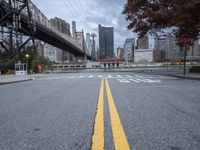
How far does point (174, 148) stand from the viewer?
306 centimetres

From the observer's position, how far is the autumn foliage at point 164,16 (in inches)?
680

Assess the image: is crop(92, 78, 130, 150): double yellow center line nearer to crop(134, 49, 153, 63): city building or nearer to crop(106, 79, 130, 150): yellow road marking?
crop(106, 79, 130, 150): yellow road marking

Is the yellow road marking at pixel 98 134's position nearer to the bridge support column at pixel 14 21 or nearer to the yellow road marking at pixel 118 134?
the yellow road marking at pixel 118 134

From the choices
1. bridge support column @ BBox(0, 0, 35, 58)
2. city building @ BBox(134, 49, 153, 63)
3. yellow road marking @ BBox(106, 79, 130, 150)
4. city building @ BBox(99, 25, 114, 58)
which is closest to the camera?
yellow road marking @ BBox(106, 79, 130, 150)

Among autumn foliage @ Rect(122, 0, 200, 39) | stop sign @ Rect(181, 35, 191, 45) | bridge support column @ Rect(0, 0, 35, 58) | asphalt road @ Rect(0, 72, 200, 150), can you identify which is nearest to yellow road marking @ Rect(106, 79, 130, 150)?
asphalt road @ Rect(0, 72, 200, 150)

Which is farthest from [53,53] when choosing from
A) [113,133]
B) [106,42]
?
[113,133]

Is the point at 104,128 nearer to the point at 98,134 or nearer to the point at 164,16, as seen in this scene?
the point at 98,134

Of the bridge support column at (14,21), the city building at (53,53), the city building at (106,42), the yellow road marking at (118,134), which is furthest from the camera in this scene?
the city building at (106,42)

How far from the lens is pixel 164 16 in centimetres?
1831

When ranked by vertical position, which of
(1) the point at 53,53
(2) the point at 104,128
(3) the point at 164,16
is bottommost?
(2) the point at 104,128

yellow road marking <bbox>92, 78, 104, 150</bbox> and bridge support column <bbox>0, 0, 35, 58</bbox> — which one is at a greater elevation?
bridge support column <bbox>0, 0, 35, 58</bbox>

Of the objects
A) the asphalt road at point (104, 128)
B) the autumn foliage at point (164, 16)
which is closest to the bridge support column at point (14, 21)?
the autumn foliage at point (164, 16)

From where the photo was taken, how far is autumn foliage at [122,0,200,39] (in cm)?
1728

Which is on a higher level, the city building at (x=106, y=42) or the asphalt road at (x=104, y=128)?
the city building at (x=106, y=42)
